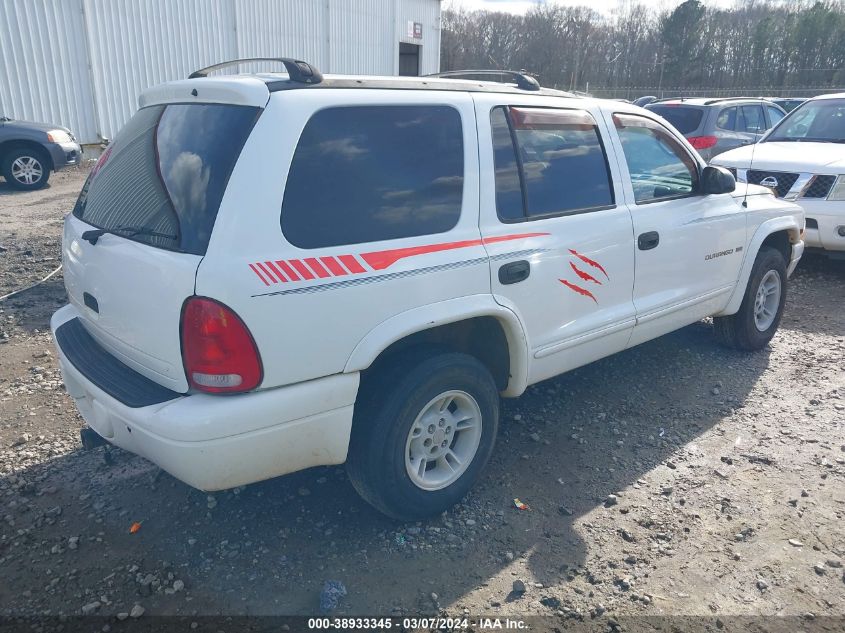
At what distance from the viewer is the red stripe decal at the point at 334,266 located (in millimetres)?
2658

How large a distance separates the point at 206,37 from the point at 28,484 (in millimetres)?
16488

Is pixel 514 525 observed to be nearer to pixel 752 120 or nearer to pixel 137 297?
pixel 137 297

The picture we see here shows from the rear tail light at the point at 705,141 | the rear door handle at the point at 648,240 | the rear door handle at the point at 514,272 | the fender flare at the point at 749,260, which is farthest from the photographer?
the rear tail light at the point at 705,141

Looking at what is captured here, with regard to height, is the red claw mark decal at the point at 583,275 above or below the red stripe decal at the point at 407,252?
below

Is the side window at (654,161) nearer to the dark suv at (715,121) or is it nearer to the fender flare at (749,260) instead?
the fender flare at (749,260)

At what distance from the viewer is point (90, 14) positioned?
14875mm

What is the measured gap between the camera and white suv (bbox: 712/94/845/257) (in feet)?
24.0

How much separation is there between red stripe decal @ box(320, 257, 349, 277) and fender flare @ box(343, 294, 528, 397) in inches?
11.0

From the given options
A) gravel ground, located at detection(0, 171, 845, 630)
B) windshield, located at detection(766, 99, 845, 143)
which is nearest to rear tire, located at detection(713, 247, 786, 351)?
gravel ground, located at detection(0, 171, 845, 630)

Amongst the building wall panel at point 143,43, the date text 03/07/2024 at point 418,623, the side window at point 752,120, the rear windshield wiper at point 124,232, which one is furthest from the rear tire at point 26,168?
the side window at point 752,120

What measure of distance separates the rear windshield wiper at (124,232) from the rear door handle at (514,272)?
57.5 inches

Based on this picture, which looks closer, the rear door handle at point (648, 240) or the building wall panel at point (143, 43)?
the rear door handle at point (648, 240)

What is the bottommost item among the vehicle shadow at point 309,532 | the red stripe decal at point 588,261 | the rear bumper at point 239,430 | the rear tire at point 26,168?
the vehicle shadow at point 309,532

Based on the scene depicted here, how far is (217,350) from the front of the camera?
2.50 metres
